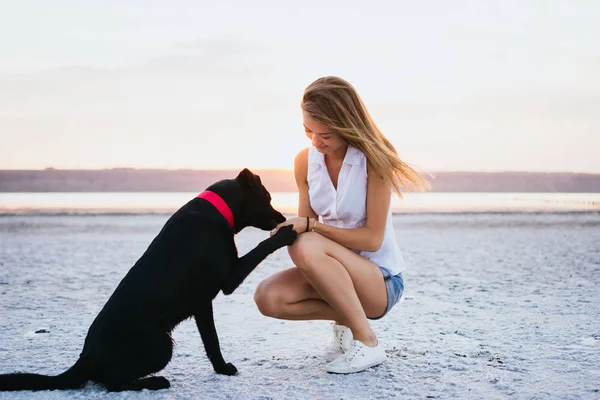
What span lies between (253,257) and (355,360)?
766 mm

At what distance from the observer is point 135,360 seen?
121 inches

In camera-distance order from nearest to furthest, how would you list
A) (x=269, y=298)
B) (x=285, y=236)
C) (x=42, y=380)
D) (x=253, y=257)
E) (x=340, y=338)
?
(x=42, y=380) → (x=253, y=257) → (x=285, y=236) → (x=269, y=298) → (x=340, y=338)

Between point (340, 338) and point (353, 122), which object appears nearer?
point (353, 122)

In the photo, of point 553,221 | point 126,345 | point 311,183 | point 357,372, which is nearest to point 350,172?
point 311,183

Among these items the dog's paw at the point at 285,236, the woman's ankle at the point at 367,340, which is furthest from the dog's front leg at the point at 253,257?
the woman's ankle at the point at 367,340

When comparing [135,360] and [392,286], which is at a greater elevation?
[392,286]

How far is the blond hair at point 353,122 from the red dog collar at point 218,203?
25.7 inches

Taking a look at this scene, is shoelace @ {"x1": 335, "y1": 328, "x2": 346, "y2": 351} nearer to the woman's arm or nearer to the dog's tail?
the woman's arm

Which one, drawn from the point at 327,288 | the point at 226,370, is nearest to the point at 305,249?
the point at 327,288

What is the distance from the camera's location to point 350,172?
354cm

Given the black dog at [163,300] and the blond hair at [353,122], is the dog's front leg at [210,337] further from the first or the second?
the blond hair at [353,122]

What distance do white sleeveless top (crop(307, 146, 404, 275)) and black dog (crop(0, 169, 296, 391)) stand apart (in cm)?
31

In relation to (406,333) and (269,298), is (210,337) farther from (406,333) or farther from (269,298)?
(406,333)

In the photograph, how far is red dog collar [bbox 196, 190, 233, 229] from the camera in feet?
11.2
